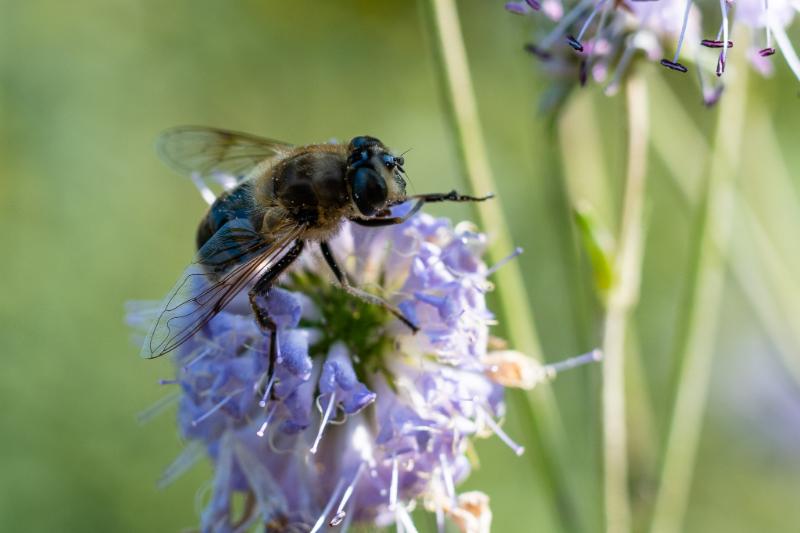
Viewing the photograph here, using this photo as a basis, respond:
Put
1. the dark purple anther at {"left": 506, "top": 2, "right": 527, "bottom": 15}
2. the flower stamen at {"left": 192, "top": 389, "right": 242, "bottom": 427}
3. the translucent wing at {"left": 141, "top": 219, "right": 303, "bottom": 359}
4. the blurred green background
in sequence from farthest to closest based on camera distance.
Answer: the blurred green background
the dark purple anther at {"left": 506, "top": 2, "right": 527, "bottom": 15}
the flower stamen at {"left": 192, "top": 389, "right": 242, "bottom": 427}
the translucent wing at {"left": 141, "top": 219, "right": 303, "bottom": 359}

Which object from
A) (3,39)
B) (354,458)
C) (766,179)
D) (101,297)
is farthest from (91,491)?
(766,179)

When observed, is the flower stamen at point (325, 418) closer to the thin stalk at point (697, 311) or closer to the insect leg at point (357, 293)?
the insect leg at point (357, 293)

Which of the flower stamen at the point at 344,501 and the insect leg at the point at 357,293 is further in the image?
the insect leg at the point at 357,293

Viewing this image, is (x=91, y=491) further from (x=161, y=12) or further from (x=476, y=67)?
(x=476, y=67)

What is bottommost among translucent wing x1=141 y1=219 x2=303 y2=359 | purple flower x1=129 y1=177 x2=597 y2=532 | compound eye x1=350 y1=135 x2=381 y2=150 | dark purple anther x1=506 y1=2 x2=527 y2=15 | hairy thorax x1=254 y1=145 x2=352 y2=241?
purple flower x1=129 y1=177 x2=597 y2=532


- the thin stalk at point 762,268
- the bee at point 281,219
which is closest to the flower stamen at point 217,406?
the bee at point 281,219

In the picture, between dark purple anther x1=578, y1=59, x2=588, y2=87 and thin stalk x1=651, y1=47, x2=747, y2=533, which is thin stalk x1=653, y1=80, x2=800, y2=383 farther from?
dark purple anther x1=578, y1=59, x2=588, y2=87

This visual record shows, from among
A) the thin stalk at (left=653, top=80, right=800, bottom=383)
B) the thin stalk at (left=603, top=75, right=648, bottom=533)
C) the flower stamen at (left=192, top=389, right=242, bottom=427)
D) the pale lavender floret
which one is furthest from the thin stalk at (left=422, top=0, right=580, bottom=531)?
the flower stamen at (left=192, top=389, right=242, bottom=427)
